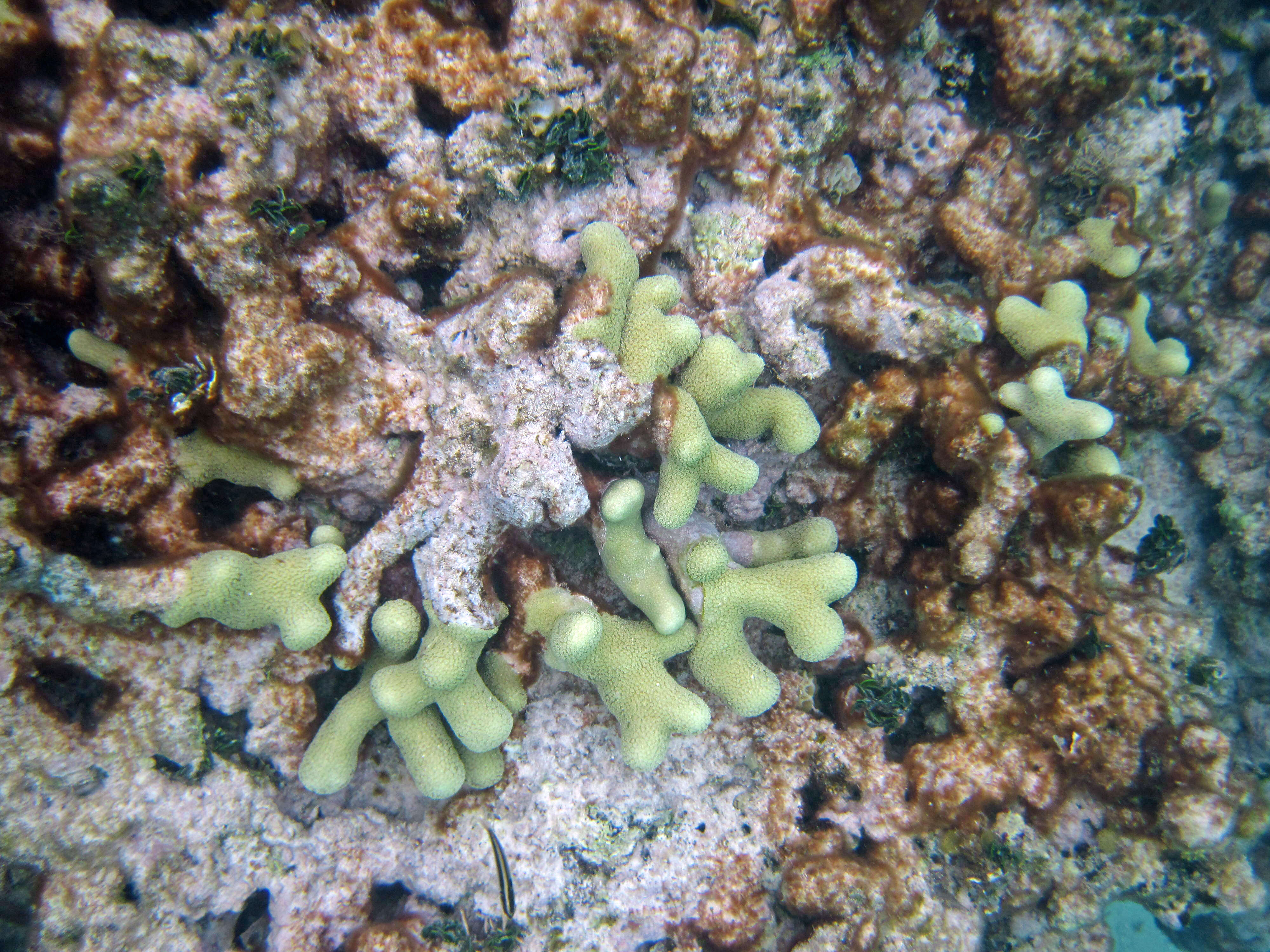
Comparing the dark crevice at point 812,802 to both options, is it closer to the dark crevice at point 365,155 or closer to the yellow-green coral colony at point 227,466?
the yellow-green coral colony at point 227,466

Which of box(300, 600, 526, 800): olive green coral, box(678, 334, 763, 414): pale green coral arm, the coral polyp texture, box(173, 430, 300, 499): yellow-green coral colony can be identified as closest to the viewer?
the coral polyp texture

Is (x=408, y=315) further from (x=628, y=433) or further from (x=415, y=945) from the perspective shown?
(x=415, y=945)

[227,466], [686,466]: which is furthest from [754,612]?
[227,466]

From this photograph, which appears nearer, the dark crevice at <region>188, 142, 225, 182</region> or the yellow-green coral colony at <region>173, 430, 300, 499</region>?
the dark crevice at <region>188, 142, 225, 182</region>

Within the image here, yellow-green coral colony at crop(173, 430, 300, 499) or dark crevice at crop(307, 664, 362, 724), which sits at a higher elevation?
yellow-green coral colony at crop(173, 430, 300, 499)

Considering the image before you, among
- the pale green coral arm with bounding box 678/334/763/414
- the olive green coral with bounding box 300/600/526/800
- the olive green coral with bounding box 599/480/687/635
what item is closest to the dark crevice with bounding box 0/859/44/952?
the olive green coral with bounding box 300/600/526/800

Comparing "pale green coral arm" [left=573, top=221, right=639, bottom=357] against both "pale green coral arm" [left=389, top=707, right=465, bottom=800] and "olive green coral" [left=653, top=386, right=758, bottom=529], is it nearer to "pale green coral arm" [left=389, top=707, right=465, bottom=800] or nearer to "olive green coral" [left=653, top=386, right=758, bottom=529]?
"olive green coral" [left=653, top=386, right=758, bottom=529]

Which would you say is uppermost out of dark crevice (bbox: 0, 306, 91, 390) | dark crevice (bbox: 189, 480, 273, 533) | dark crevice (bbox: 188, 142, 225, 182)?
dark crevice (bbox: 188, 142, 225, 182)
